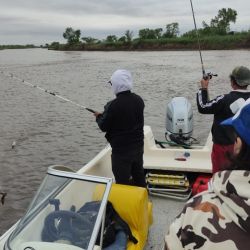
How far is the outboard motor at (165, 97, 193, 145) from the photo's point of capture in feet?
22.1

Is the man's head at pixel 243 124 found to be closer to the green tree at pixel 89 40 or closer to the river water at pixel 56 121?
the river water at pixel 56 121

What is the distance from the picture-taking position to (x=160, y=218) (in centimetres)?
443

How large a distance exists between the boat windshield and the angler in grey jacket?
155 centimetres

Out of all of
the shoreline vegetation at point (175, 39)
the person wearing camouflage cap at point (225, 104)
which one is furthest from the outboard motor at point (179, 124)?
the shoreline vegetation at point (175, 39)

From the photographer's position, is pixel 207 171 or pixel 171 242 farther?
pixel 207 171

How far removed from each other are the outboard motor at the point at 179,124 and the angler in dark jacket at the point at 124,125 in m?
2.77

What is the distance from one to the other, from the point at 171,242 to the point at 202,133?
1043 centimetres

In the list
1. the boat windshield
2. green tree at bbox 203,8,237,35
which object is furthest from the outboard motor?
green tree at bbox 203,8,237,35

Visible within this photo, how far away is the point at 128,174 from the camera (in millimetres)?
3975

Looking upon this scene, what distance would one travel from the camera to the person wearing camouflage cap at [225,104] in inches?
138

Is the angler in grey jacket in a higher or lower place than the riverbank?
higher

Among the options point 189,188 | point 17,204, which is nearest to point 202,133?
point 17,204

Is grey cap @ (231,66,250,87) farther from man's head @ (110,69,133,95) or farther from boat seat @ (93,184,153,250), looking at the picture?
boat seat @ (93,184,153,250)

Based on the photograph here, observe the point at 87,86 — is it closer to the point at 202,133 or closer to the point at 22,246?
the point at 202,133
